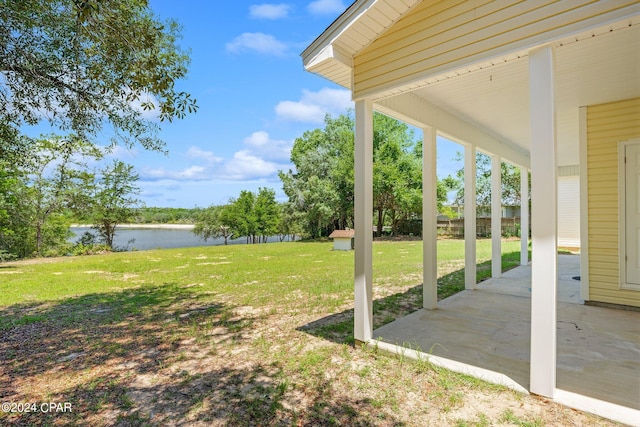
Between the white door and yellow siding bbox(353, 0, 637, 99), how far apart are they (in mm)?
3495

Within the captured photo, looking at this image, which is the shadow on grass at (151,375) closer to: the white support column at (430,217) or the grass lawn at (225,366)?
the grass lawn at (225,366)

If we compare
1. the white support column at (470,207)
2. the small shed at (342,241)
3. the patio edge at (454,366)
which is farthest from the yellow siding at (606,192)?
the small shed at (342,241)

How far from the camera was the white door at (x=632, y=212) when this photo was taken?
14.5 ft

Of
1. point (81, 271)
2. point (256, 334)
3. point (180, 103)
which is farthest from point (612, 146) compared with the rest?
point (81, 271)

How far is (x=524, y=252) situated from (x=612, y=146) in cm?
475

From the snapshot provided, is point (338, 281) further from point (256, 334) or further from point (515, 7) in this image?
point (515, 7)

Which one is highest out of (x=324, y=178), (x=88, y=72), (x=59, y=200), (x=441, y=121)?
(x=324, y=178)

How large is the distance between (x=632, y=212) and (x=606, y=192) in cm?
39

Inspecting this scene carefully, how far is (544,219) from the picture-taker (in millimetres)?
2301

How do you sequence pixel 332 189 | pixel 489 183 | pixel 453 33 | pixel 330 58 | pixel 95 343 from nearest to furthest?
pixel 453 33 < pixel 330 58 < pixel 95 343 < pixel 332 189 < pixel 489 183

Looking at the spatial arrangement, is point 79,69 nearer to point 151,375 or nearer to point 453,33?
point 151,375

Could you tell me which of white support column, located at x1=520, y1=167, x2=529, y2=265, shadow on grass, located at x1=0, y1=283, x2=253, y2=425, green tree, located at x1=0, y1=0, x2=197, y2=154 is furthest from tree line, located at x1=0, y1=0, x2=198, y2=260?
white support column, located at x1=520, y1=167, x2=529, y2=265

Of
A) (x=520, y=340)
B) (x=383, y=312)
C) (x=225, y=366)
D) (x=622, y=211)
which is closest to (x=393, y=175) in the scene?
(x=622, y=211)

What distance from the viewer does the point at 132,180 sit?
17469 millimetres
